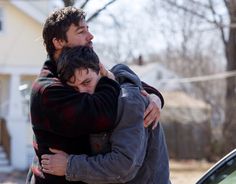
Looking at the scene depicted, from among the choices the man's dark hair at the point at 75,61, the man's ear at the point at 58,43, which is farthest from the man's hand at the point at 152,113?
the man's ear at the point at 58,43

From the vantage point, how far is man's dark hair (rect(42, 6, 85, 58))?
2.90 meters

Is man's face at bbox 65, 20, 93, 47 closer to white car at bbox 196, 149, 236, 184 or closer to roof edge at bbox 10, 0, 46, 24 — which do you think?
white car at bbox 196, 149, 236, 184

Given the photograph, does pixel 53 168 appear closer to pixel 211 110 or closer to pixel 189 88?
pixel 211 110

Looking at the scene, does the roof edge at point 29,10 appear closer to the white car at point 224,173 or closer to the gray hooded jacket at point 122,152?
the white car at point 224,173

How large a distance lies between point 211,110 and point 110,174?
24151mm

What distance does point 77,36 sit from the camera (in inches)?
114

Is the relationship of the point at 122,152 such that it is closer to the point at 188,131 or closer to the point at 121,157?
the point at 121,157

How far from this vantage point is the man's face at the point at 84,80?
2781mm

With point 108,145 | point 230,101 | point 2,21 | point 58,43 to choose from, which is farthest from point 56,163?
point 230,101

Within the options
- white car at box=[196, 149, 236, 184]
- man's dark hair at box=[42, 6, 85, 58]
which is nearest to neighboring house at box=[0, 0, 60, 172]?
white car at box=[196, 149, 236, 184]

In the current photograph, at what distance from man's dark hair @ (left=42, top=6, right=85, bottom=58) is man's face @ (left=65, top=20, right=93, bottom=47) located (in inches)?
0.6

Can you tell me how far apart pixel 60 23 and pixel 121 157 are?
651 millimetres

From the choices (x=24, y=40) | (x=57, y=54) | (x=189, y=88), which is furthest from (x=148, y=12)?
(x=57, y=54)

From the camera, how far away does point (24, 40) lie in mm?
21703
